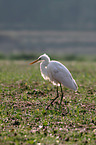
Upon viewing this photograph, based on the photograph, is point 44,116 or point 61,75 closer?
point 44,116

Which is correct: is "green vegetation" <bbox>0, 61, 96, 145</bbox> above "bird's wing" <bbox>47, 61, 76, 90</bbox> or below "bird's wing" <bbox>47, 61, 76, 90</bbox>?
below

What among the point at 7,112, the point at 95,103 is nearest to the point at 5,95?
the point at 7,112

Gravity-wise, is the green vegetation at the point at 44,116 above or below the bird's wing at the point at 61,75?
below

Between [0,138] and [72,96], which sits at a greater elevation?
[72,96]

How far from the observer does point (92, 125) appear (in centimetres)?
621

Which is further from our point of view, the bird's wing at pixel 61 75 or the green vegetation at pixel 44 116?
the bird's wing at pixel 61 75

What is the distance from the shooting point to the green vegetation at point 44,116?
540 cm

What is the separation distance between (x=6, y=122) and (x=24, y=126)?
0.62 meters

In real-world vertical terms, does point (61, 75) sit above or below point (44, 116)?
above

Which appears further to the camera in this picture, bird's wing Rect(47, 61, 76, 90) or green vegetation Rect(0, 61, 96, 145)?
bird's wing Rect(47, 61, 76, 90)

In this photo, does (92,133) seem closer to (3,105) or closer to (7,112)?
(7,112)

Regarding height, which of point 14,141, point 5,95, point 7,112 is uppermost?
point 5,95

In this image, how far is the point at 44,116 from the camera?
6832 millimetres

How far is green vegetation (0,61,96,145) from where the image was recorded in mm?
5398
